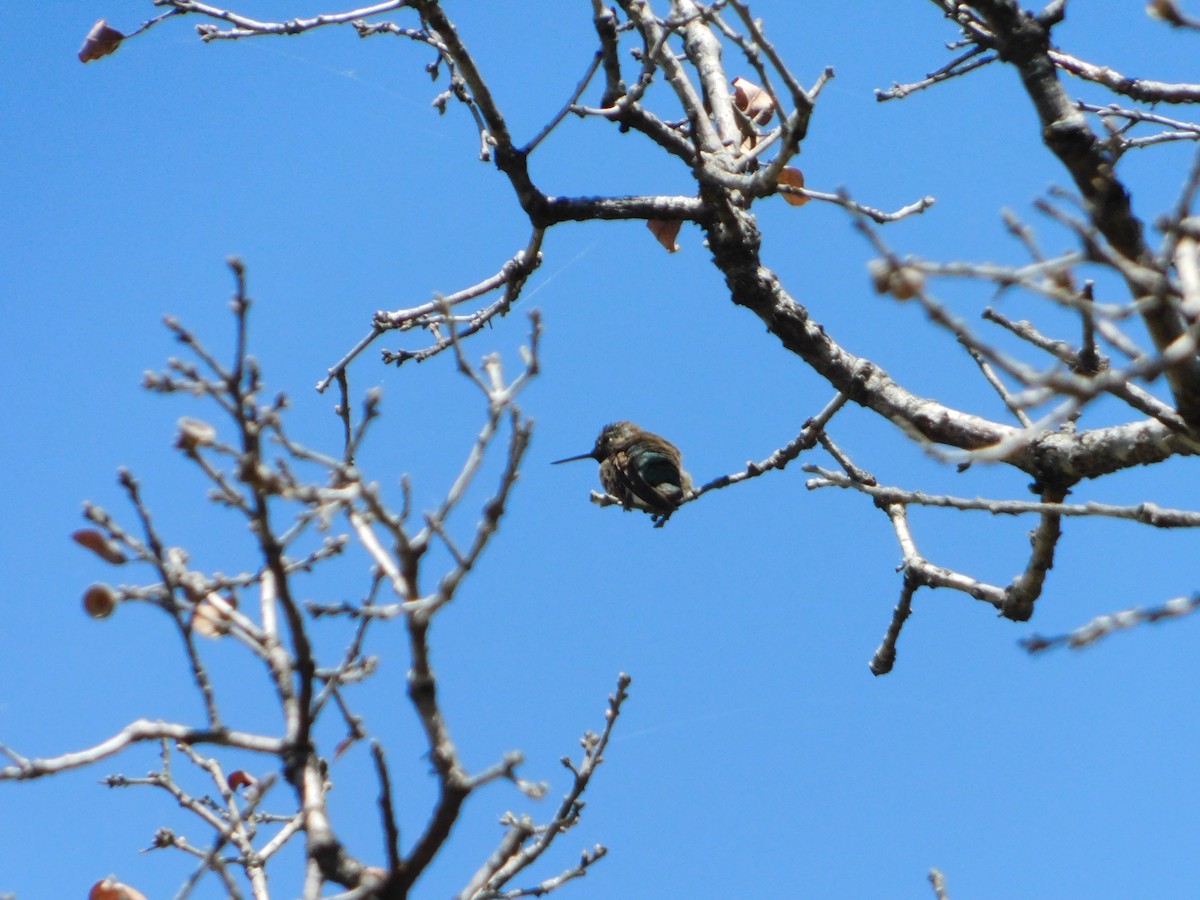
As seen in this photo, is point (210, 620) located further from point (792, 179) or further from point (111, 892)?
point (792, 179)

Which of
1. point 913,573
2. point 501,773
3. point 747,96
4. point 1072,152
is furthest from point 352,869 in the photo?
point 747,96

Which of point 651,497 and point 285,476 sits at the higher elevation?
point 651,497

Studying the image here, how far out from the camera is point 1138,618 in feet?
5.80

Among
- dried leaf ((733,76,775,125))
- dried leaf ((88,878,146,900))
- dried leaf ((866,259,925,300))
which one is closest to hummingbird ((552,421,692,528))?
dried leaf ((733,76,775,125))

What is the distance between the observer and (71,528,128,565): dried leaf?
1.95m

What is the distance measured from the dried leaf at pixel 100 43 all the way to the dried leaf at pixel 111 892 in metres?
2.76

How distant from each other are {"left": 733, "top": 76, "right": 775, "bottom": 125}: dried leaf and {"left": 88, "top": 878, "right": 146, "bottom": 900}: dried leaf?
329 cm

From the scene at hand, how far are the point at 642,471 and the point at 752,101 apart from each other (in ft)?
14.8

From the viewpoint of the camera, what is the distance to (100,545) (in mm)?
1956

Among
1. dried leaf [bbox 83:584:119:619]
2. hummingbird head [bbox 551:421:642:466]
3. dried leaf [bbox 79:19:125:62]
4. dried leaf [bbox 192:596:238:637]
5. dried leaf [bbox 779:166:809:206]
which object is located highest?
hummingbird head [bbox 551:421:642:466]

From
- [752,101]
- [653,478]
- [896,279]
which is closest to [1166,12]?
[896,279]

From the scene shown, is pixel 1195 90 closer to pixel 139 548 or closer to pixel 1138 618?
pixel 1138 618

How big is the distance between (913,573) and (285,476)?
2.70 meters

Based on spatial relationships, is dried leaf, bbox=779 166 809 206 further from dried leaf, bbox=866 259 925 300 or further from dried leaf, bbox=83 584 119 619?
dried leaf, bbox=83 584 119 619
